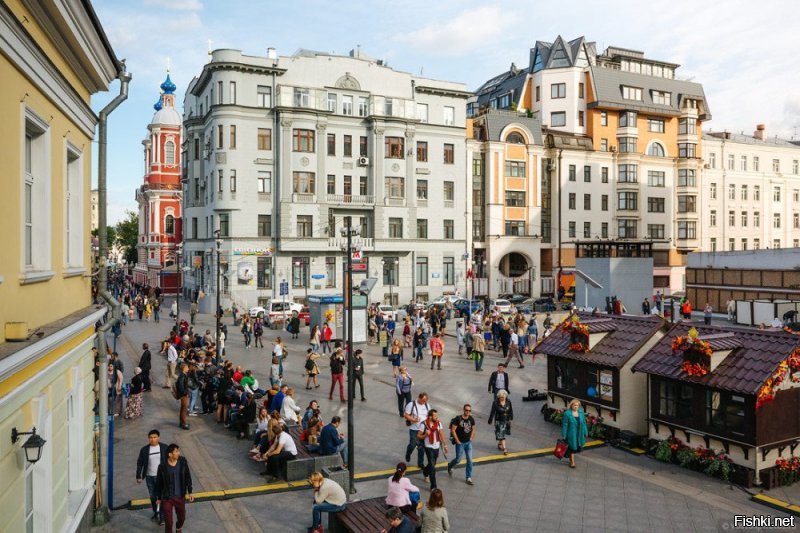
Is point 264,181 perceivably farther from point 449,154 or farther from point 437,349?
point 437,349

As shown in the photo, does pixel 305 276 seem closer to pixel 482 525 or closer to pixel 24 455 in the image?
pixel 482 525

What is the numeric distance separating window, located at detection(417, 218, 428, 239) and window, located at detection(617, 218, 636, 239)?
21508mm

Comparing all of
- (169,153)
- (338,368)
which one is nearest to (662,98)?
(169,153)

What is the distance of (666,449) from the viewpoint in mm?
15203

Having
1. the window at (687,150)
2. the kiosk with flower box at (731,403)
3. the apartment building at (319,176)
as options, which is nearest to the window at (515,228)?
the apartment building at (319,176)

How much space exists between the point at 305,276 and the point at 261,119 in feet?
40.5

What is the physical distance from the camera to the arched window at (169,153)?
7431 centimetres

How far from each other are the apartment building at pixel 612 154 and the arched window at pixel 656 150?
10cm

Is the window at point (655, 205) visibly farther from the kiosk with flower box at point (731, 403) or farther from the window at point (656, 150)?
the kiosk with flower box at point (731, 403)

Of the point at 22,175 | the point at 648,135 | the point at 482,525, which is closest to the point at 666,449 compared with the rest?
the point at 482,525

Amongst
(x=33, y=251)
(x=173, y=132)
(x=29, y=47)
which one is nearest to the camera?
(x=29, y=47)

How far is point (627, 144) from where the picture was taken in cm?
6556

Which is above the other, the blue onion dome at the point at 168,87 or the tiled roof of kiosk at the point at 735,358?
the blue onion dome at the point at 168,87

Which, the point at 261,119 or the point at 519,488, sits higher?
the point at 261,119
